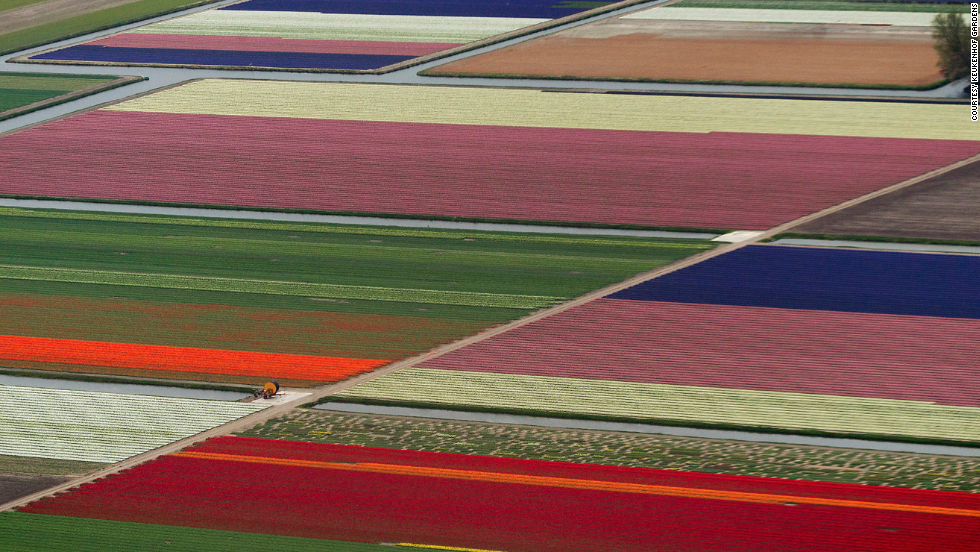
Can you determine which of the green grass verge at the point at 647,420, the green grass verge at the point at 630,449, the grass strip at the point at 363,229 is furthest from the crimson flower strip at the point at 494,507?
the grass strip at the point at 363,229

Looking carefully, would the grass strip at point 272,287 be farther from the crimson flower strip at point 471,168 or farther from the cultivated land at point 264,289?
the crimson flower strip at point 471,168

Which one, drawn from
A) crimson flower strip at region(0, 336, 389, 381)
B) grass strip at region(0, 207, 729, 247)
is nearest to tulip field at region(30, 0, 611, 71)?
grass strip at region(0, 207, 729, 247)

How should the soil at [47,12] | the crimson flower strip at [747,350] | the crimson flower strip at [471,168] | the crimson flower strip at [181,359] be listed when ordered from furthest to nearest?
the soil at [47,12] < the crimson flower strip at [471,168] < the crimson flower strip at [181,359] < the crimson flower strip at [747,350]

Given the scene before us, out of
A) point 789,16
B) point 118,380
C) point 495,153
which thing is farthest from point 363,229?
point 789,16

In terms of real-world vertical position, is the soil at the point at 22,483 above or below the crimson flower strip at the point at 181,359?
below

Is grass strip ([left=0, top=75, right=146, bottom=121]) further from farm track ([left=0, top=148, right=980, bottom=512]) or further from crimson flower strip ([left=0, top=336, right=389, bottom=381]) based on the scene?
farm track ([left=0, top=148, right=980, bottom=512])

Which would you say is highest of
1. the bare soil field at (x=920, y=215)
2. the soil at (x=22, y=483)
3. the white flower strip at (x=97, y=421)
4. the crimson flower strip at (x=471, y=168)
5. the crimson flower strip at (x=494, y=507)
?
the crimson flower strip at (x=471, y=168)

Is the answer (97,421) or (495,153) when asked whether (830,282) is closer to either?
(495,153)
